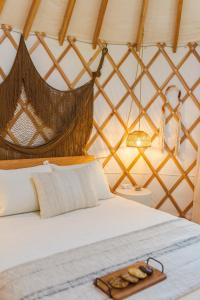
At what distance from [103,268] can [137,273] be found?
19 centimetres

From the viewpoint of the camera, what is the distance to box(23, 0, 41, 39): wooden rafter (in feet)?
8.91

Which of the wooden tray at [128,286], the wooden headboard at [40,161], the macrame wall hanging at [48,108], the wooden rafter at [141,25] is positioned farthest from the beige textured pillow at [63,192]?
the wooden rafter at [141,25]

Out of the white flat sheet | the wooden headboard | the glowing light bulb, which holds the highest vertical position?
the glowing light bulb

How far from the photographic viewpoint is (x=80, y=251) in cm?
182

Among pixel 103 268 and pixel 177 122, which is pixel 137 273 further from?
pixel 177 122

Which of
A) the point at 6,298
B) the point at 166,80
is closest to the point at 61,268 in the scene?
the point at 6,298

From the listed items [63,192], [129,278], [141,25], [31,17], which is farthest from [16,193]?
[141,25]

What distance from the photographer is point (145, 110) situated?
367 centimetres

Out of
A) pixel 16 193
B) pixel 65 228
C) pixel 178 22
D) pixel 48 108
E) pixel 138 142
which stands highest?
pixel 178 22

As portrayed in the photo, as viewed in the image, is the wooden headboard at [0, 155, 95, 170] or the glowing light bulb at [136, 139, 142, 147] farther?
the glowing light bulb at [136, 139, 142, 147]

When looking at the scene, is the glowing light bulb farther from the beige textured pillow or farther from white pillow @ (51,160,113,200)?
the beige textured pillow

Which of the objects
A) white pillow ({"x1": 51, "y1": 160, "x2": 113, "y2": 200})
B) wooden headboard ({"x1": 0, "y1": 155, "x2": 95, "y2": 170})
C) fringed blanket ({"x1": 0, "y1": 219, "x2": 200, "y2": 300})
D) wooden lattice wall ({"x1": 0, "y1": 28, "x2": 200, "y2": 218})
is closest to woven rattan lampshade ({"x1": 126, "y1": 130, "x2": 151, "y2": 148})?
wooden lattice wall ({"x1": 0, "y1": 28, "x2": 200, "y2": 218})

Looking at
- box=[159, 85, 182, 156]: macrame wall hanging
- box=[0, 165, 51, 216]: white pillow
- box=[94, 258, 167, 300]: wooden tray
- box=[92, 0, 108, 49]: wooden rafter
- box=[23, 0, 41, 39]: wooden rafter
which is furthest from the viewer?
box=[159, 85, 182, 156]: macrame wall hanging

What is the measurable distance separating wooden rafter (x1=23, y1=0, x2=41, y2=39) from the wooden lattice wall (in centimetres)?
48
